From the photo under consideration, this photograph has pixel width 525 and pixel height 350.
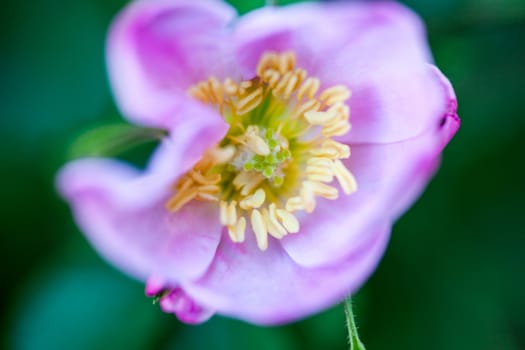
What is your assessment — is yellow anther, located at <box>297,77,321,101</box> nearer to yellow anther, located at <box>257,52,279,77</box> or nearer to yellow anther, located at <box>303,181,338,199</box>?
yellow anther, located at <box>257,52,279,77</box>

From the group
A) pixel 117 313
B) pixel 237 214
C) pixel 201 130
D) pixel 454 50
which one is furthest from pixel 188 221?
pixel 454 50

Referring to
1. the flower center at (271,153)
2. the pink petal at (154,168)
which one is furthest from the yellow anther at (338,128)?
the pink petal at (154,168)

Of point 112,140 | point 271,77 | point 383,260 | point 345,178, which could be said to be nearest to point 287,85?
point 271,77

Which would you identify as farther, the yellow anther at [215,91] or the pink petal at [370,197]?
the yellow anther at [215,91]

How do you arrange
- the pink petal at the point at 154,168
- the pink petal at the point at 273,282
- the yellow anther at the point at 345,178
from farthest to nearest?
the yellow anther at the point at 345,178 → the pink petal at the point at 273,282 → the pink petal at the point at 154,168

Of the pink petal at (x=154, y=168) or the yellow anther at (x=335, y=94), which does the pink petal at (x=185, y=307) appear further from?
the yellow anther at (x=335, y=94)

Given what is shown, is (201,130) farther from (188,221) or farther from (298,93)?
(298,93)
